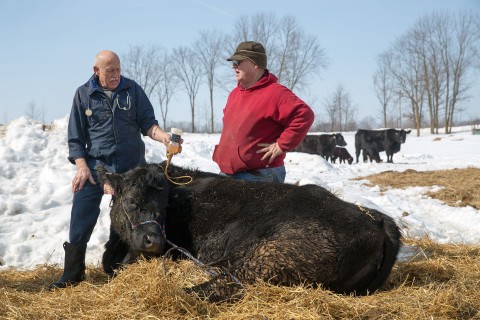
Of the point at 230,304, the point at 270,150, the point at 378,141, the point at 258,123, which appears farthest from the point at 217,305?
the point at 378,141

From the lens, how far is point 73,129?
504 centimetres

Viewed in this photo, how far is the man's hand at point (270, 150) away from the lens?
494 centimetres

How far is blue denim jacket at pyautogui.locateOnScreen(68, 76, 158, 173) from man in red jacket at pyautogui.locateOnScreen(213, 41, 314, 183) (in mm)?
1041

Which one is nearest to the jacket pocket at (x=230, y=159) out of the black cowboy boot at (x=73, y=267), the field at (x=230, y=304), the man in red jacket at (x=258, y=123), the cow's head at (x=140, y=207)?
the man in red jacket at (x=258, y=123)

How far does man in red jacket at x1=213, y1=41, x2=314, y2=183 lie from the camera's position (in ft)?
16.3

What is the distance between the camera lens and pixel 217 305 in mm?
3510

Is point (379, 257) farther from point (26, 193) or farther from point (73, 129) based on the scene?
point (26, 193)

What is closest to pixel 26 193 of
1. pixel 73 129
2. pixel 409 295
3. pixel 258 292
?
pixel 73 129

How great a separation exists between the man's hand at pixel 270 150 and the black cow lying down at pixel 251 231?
436 millimetres

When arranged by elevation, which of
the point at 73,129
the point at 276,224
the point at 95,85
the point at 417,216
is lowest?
the point at 417,216

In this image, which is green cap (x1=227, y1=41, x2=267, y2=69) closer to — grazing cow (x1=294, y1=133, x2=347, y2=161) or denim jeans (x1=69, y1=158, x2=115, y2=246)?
denim jeans (x1=69, y1=158, x2=115, y2=246)

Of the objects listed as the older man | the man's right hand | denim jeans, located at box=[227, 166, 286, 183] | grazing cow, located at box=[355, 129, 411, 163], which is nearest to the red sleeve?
denim jeans, located at box=[227, 166, 286, 183]

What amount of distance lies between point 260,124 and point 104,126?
1697 mm

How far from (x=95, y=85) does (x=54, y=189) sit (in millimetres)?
4635
